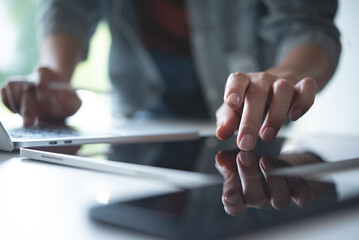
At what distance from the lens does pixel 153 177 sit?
23 cm

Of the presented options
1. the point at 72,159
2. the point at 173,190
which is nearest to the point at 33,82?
the point at 72,159

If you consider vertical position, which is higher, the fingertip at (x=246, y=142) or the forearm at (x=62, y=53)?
the forearm at (x=62, y=53)

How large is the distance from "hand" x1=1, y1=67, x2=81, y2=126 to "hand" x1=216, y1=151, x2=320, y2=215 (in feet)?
1.58

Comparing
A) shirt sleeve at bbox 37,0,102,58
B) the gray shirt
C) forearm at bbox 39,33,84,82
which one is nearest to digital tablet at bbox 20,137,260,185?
the gray shirt

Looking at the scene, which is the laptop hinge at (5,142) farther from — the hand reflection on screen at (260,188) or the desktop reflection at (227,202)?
the hand reflection on screen at (260,188)

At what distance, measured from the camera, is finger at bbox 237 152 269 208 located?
0.18 m

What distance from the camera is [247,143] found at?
352 mm

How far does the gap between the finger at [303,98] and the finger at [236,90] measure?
66mm

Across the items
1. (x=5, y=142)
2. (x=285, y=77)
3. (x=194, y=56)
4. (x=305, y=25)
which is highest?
(x=194, y=56)

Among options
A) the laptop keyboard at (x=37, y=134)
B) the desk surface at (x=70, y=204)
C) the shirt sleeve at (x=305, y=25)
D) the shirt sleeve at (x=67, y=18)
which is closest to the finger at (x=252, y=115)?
the desk surface at (x=70, y=204)

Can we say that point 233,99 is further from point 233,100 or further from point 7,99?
point 7,99

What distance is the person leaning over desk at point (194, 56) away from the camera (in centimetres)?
41

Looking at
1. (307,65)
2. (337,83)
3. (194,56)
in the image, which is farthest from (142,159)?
(337,83)

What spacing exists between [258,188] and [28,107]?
57cm
